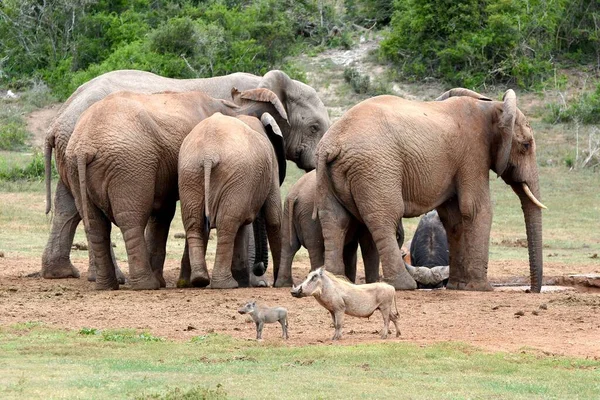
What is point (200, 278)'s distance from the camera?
14641 mm

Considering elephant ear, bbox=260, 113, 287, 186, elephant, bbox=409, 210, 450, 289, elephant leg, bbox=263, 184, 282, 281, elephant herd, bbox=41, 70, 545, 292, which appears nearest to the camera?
elephant herd, bbox=41, 70, 545, 292

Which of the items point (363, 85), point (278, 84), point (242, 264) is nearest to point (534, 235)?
point (242, 264)

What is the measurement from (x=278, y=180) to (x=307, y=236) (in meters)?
0.77

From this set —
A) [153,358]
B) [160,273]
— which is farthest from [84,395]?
[160,273]

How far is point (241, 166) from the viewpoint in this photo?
14539 mm

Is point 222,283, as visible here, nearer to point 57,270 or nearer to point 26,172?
point 57,270

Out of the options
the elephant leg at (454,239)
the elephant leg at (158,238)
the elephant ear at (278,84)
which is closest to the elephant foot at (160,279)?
the elephant leg at (158,238)

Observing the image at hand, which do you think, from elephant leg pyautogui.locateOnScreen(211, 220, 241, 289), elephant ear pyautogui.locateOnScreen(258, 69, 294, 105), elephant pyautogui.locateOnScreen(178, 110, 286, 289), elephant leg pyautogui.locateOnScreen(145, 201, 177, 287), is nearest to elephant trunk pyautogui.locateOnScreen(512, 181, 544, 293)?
elephant pyautogui.locateOnScreen(178, 110, 286, 289)

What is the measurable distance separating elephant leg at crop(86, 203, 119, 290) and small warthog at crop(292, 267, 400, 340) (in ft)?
15.1

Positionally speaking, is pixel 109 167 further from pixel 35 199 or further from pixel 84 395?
pixel 35 199

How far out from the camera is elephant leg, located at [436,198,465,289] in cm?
1544

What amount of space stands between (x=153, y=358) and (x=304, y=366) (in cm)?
117

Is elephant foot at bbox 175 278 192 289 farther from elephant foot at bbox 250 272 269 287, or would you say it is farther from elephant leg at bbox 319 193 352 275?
elephant leg at bbox 319 193 352 275

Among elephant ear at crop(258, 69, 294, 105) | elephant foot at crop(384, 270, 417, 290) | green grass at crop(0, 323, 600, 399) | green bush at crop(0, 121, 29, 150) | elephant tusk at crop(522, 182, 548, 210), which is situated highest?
elephant ear at crop(258, 69, 294, 105)
